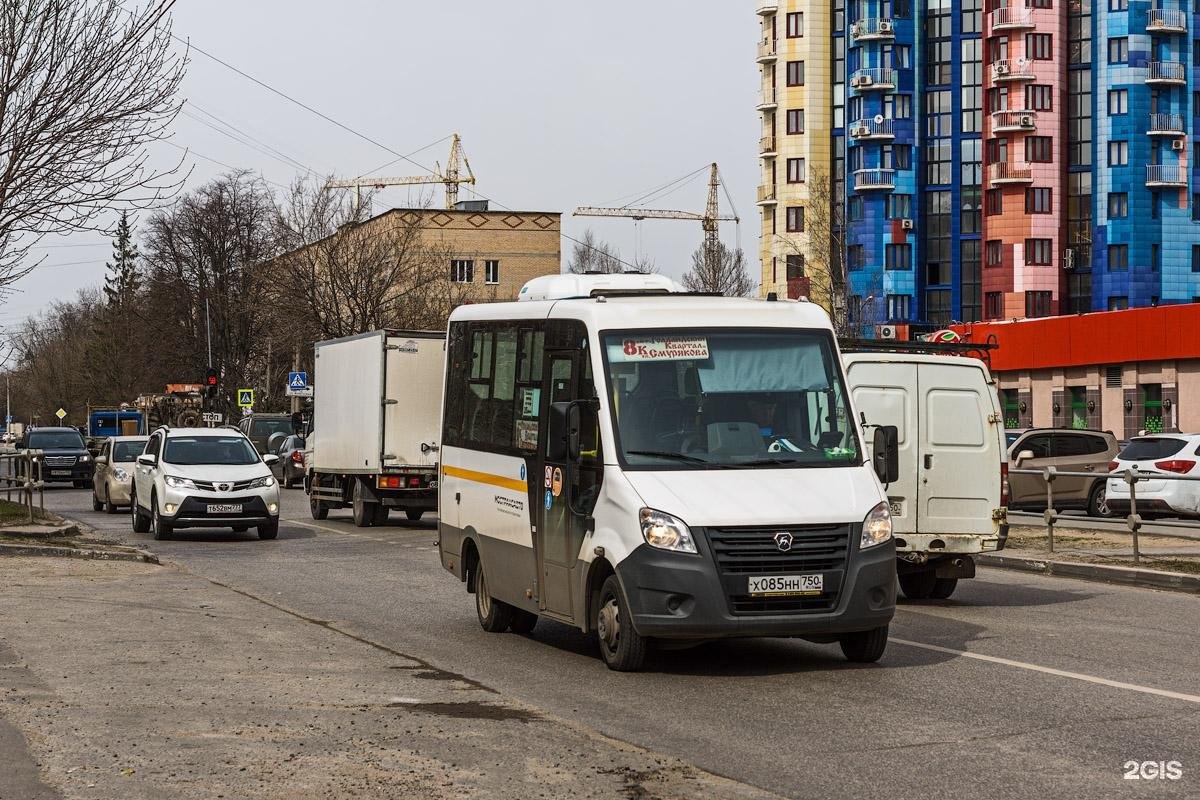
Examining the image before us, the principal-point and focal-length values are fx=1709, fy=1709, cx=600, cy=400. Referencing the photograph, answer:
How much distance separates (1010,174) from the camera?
93.9m

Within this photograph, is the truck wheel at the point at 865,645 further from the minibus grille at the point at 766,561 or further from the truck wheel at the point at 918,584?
the truck wheel at the point at 918,584

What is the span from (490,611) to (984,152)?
8651cm

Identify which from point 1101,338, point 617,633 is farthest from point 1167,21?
point 617,633

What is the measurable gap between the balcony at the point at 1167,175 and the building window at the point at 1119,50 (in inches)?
236

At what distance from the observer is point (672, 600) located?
10352 mm

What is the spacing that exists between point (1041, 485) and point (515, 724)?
81.8 feet

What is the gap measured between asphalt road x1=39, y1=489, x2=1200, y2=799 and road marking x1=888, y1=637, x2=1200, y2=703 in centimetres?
2

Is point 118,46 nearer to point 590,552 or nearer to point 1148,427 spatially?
point 590,552

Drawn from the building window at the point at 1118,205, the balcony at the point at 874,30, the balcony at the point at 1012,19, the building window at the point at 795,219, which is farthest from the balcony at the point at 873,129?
the building window at the point at 1118,205

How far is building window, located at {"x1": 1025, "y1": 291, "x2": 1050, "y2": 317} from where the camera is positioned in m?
Answer: 93.2

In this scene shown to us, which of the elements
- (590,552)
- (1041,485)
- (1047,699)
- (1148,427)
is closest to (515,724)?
(590,552)

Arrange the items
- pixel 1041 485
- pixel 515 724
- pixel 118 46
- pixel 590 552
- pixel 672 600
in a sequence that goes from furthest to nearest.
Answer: pixel 1041 485 → pixel 118 46 → pixel 590 552 → pixel 672 600 → pixel 515 724

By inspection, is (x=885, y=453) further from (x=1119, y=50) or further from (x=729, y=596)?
(x=1119, y=50)

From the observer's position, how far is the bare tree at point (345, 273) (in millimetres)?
61406
